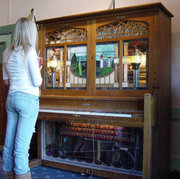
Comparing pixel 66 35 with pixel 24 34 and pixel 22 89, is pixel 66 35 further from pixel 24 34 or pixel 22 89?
pixel 22 89

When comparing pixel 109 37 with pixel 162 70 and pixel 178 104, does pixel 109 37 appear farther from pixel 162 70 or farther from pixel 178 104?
pixel 178 104

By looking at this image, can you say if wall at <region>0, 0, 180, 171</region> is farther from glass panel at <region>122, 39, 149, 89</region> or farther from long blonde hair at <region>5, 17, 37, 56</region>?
long blonde hair at <region>5, 17, 37, 56</region>

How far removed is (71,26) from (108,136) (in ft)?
4.44

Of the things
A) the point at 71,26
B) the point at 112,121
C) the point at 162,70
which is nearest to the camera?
the point at 112,121

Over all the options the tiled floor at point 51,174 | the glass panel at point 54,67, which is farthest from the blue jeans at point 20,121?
the glass panel at point 54,67

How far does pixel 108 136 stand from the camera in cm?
280

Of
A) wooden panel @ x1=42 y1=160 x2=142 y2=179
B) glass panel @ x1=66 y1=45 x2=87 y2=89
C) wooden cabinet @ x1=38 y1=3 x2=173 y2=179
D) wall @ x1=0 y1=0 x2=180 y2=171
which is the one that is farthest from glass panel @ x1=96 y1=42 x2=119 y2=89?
wooden panel @ x1=42 y1=160 x2=142 y2=179

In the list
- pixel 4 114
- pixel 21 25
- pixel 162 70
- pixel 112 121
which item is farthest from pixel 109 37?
pixel 4 114

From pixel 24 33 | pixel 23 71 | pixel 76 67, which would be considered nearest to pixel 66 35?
pixel 76 67

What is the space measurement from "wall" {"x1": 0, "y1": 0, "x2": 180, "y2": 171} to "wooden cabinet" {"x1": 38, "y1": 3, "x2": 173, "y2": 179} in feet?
0.61

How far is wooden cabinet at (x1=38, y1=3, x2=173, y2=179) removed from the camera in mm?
2479

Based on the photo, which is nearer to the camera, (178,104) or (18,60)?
(18,60)

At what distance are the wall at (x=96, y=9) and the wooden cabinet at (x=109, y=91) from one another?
19 cm

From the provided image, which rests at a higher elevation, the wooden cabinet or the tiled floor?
the wooden cabinet
